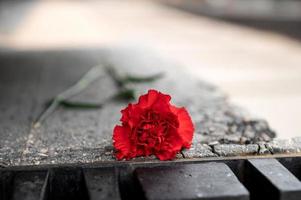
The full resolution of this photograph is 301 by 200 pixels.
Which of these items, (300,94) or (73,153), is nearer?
(73,153)

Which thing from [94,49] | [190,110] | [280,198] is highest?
[94,49]

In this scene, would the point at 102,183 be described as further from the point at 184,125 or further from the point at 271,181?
the point at 271,181

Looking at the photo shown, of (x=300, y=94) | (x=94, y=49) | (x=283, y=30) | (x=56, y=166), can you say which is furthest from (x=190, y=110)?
(x=283, y=30)

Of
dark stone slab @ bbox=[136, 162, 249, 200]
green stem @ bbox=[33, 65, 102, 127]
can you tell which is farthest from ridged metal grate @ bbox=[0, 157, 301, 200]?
green stem @ bbox=[33, 65, 102, 127]

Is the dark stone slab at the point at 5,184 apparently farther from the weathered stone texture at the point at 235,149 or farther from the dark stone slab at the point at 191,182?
the weathered stone texture at the point at 235,149

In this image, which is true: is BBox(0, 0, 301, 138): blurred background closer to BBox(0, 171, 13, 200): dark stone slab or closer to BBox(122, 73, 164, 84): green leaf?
BBox(122, 73, 164, 84): green leaf

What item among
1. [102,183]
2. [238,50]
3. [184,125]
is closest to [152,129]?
[184,125]

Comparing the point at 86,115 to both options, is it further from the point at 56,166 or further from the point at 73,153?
the point at 56,166
